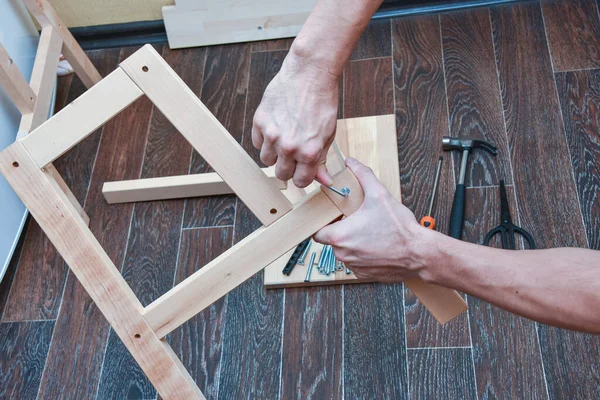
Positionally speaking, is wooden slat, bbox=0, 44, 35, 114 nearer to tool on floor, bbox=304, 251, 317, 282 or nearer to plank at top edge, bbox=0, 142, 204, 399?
plank at top edge, bbox=0, 142, 204, 399

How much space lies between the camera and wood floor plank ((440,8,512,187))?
6.48 feet

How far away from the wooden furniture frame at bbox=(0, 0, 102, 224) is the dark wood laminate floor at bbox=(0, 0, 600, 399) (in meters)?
0.16

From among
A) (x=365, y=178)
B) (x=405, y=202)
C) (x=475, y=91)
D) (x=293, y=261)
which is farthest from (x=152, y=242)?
(x=475, y=91)

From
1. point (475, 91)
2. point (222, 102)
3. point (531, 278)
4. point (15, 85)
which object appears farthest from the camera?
point (222, 102)

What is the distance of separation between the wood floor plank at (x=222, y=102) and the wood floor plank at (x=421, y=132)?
1.59ft

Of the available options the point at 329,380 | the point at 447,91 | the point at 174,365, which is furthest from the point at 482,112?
A: the point at 174,365

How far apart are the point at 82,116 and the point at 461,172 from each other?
1.05 meters

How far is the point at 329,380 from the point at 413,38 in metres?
1.18

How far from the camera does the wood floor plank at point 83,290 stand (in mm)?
1787

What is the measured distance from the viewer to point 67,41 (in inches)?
87.1

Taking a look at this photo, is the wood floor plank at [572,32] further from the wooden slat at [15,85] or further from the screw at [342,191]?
the wooden slat at [15,85]

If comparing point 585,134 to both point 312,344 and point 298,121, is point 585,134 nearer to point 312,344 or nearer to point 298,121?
point 312,344

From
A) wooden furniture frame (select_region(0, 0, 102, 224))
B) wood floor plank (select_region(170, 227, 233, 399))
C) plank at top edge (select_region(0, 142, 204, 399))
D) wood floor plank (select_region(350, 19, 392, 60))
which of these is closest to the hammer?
wood floor plank (select_region(350, 19, 392, 60))

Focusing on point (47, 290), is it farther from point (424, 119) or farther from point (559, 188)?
point (559, 188)
